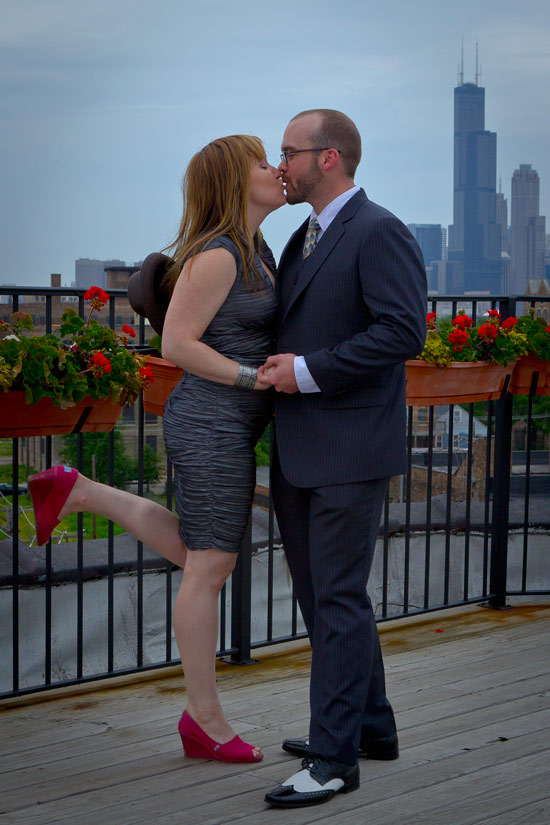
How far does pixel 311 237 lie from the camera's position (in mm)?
2193

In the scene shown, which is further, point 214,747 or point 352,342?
point 214,747

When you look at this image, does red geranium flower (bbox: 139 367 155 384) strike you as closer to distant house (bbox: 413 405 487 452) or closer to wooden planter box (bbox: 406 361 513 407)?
wooden planter box (bbox: 406 361 513 407)

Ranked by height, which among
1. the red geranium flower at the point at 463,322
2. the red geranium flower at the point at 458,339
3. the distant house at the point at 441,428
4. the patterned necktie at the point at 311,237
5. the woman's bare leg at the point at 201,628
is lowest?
the distant house at the point at 441,428

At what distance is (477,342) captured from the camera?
3.52 meters

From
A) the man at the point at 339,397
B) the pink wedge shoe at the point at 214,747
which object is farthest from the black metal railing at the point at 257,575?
the man at the point at 339,397

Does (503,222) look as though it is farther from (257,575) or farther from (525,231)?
(257,575)

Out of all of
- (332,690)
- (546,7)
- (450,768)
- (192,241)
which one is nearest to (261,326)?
(192,241)

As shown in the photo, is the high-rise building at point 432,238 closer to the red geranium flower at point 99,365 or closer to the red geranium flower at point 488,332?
the red geranium flower at point 488,332

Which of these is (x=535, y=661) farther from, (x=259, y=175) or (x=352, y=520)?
(x=259, y=175)

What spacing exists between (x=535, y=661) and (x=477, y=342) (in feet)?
3.84

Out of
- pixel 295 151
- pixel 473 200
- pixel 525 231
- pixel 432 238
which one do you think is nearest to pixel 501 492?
pixel 295 151

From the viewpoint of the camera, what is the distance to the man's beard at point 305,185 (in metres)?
2.12

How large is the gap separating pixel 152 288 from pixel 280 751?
121cm

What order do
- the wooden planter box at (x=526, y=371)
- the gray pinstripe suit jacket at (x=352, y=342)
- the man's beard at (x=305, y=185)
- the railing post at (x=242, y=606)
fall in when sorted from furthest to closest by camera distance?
the wooden planter box at (x=526, y=371)
the railing post at (x=242, y=606)
the man's beard at (x=305, y=185)
the gray pinstripe suit jacket at (x=352, y=342)
